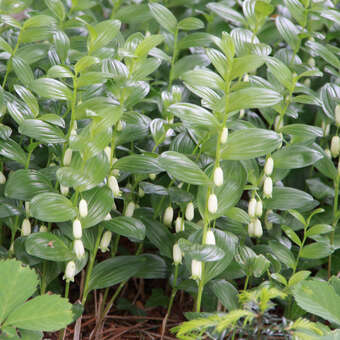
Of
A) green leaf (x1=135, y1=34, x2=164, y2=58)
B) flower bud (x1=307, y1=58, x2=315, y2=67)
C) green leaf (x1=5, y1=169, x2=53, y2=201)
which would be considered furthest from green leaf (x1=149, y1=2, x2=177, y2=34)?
green leaf (x1=5, y1=169, x2=53, y2=201)

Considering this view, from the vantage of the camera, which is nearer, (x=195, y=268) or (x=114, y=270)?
(x=195, y=268)

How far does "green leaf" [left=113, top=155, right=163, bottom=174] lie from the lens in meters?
1.49

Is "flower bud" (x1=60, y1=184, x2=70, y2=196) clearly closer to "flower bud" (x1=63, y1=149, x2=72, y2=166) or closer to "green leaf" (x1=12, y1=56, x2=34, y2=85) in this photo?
"flower bud" (x1=63, y1=149, x2=72, y2=166)

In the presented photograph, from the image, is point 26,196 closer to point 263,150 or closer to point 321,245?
→ point 263,150

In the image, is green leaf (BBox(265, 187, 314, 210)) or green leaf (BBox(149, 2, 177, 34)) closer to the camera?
green leaf (BBox(265, 187, 314, 210))

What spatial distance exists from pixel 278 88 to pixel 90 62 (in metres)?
0.69

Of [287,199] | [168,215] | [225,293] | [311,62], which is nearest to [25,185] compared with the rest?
[168,215]

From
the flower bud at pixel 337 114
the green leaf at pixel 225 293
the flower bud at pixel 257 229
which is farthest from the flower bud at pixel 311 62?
the green leaf at pixel 225 293

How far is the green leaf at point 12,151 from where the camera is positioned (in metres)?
1.53

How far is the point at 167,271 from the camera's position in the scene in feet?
5.68

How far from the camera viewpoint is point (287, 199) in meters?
1.66

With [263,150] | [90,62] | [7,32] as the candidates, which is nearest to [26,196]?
[90,62]

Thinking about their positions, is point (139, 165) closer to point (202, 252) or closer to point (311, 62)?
point (202, 252)

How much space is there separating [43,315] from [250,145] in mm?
711
